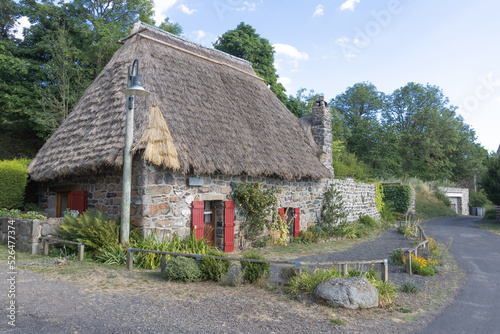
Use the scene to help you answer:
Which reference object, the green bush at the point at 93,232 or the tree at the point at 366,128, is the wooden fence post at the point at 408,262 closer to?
the green bush at the point at 93,232

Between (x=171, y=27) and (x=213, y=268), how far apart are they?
56.6ft

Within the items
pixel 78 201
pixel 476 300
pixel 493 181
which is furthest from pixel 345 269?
pixel 493 181

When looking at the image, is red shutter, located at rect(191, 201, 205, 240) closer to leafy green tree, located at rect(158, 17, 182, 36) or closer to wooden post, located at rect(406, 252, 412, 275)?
wooden post, located at rect(406, 252, 412, 275)

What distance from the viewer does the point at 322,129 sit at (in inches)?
561

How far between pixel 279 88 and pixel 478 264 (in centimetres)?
1598

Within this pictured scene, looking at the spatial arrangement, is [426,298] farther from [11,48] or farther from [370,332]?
[11,48]

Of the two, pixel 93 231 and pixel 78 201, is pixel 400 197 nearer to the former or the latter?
pixel 78 201

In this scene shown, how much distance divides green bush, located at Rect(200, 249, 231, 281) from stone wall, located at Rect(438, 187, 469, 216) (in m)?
28.5

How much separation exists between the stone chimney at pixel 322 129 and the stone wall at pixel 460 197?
64.3 ft

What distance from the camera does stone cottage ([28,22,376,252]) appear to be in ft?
25.5

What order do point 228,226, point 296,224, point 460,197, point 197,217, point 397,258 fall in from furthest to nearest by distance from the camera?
1. point 460,197
2. point 296,224
3. point 228,226
4. point 197,217
5. point 397,258

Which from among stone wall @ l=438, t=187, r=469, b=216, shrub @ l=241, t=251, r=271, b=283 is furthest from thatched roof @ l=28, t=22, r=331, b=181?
stone wall @ l=438, t=187, r=469, b=216

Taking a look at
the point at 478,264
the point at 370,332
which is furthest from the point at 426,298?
the point at 478,264

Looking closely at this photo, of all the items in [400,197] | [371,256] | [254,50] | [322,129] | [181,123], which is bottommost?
[371,256]
